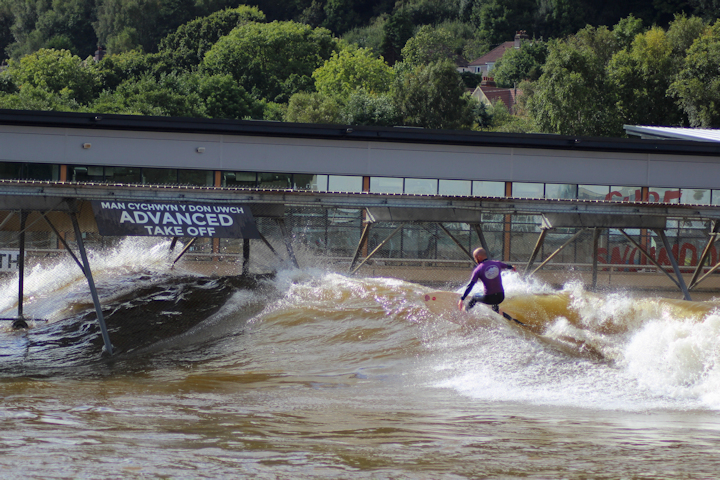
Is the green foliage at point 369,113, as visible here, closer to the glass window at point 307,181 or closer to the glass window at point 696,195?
the glass window at point 307,181

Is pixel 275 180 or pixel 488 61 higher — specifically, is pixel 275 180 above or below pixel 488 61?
below

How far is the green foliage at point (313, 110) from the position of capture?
67.9 metres

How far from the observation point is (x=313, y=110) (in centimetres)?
6825

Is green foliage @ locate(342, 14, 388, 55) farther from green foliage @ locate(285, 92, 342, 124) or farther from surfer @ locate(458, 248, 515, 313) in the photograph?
surfer @ locate(458, 248, 515, 313)

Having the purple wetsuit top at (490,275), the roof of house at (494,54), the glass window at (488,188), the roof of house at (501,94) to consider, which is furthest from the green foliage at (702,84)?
the roof of house at (494,54)

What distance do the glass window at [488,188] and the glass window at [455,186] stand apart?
0.25m

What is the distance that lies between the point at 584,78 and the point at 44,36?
128 m

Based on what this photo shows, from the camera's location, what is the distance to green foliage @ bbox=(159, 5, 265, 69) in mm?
113125

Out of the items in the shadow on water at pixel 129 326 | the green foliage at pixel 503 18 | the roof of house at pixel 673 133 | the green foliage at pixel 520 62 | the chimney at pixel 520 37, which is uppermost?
the green foliage at pixel 503 18

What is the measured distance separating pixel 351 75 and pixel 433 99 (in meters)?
27.0

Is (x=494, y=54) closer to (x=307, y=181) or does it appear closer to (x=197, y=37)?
(x=197, y=37)

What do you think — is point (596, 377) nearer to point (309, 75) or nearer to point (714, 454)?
point (714, 454)

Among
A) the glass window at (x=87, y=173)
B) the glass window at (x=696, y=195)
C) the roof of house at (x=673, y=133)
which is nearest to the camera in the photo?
the glass window at (x=87, y=173)

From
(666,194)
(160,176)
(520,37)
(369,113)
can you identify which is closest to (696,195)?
(666,194)
